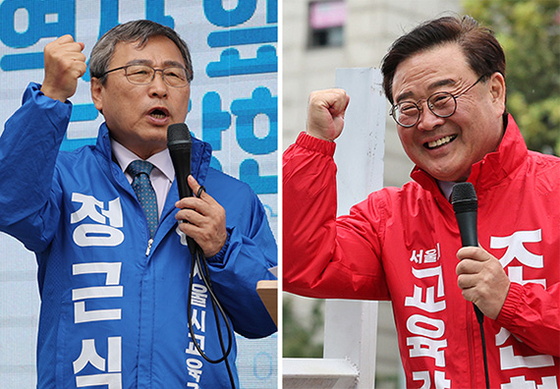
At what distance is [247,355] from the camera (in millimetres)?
2266

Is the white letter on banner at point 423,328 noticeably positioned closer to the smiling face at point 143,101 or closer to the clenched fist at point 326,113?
the clenched fist at point 326,113

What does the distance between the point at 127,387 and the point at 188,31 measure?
A: 3.54 ft

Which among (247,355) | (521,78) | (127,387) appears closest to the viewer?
(127,387)

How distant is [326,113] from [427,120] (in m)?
0.26

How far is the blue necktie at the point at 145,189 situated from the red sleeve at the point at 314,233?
1.23 ft

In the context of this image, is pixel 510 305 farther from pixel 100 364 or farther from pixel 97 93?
pixel 97 93

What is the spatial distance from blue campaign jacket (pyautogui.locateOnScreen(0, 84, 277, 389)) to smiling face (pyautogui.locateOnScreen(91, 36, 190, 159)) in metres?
0.09

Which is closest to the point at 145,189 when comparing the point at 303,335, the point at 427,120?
the point at 427,120

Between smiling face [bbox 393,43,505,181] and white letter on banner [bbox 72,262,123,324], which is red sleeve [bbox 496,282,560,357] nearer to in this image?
smiling face [bbox 393,43,505,181]

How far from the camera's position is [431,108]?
6.57 ft

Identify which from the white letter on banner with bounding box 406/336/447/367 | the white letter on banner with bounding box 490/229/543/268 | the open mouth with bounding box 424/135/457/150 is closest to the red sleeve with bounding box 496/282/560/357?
the white letter on banner with bounding box 490/229/543/268

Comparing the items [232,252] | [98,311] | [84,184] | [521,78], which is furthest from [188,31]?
[521,78]

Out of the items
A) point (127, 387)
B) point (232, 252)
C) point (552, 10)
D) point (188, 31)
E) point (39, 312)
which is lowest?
point (127, 387)

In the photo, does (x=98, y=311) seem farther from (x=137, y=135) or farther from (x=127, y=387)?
(x=137, y=135)
